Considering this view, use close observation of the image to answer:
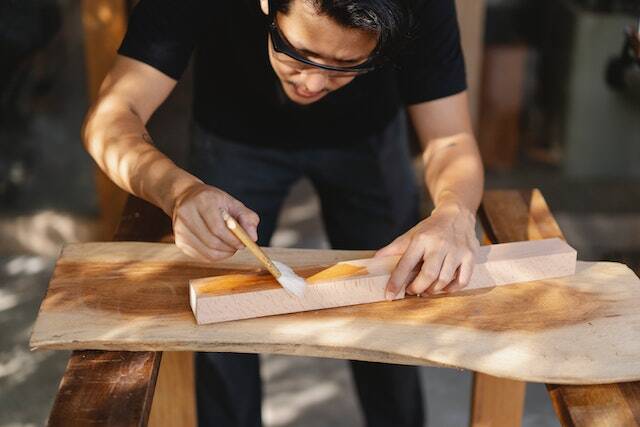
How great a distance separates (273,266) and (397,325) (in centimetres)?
24

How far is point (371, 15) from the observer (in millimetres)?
1485

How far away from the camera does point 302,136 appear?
2.10m

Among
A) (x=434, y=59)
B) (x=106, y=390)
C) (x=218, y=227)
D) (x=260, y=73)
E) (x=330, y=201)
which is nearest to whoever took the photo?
(x=106, y=390)

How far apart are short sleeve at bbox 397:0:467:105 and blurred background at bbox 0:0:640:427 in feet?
1.86

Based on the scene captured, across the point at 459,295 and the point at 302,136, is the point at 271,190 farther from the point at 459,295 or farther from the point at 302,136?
the point at 459,295

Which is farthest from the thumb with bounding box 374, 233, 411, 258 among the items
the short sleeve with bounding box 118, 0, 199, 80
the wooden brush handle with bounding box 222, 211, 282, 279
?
the short sleeve with bounding box 118, 0, 199, 80

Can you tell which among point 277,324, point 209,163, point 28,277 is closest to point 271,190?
point 209,163

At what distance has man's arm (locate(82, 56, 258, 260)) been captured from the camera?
153 centimetres

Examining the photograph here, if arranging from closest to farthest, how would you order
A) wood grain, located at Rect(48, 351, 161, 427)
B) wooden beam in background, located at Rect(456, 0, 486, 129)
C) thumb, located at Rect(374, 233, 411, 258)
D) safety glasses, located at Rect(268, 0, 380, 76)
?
wood grain, located at Rect(48, 351, 161, 427)
safety glasses, located at Rect(268, 0, 380, 76)
thumb, located at Rect(374, 233, 411, 258)
wooden beam in background, located at Rect(456, 0, 486, 129)

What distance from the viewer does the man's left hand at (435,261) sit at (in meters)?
1.60

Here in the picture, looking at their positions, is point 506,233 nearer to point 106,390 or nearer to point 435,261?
point 435,261

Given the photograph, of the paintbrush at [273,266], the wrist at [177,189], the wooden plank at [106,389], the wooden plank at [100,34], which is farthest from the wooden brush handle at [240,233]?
the wooden plank at [100,34]

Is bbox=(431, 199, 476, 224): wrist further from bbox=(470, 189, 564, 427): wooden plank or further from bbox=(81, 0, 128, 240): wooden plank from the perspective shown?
bbox=(81, 0, 128, 240): wooden plank

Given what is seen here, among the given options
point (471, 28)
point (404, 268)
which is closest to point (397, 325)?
point (404, 268)
